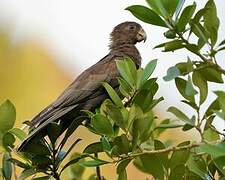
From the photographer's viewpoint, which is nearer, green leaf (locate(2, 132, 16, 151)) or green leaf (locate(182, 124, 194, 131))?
green leaf (locate(182, 124, 194, 131))

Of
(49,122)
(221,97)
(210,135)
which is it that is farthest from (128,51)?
(221,97)

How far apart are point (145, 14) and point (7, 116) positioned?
367 millimetres

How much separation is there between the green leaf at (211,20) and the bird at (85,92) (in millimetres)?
374

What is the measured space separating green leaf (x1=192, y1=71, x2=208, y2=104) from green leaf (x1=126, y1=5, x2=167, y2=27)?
0.34 feet

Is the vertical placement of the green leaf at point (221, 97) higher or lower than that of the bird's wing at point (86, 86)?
higher

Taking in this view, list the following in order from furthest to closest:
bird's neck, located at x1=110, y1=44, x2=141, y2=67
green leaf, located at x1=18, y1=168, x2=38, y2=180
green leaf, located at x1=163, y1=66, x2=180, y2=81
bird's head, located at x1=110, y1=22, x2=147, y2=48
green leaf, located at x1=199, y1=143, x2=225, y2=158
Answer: bird's head, located at x1=110, y1=22, x2=147, y2=48, bird's neck, located at x1=110, y1=44, x2=141, y2=67, green leaf, located at x1=18, y1=168, x2=38, y2=180, green leaf, located at x1=163, y1=66, x2=180, y2=81, green leaf, located at x1=199, y1=143, x2=225, y2=158

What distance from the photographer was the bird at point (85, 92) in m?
1.76

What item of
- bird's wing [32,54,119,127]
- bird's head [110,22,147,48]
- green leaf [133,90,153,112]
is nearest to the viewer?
green leaf [133,90,153,112]

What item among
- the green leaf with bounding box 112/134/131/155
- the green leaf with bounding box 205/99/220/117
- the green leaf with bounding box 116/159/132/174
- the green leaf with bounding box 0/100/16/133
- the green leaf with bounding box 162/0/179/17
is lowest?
the green leaf with bounding box 116/159/132/174

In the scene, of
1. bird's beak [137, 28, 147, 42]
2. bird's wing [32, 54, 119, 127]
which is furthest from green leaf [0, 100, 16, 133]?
bird's beak [137, 28, 147, 42]

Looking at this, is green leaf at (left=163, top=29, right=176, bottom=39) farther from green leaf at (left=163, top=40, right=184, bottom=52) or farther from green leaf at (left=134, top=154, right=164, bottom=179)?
green leaf at (left=134, top=154, right=164, bottom=179)

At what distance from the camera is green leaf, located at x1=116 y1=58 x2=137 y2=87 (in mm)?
1248

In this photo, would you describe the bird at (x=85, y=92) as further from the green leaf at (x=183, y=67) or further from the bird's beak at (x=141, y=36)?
the green leaf at (x=183, y=67)

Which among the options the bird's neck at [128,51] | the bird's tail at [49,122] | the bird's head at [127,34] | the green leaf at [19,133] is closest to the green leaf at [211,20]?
the bird's tail at [49,122]
